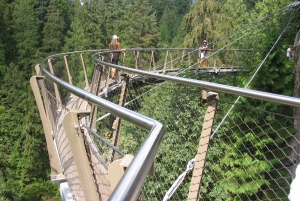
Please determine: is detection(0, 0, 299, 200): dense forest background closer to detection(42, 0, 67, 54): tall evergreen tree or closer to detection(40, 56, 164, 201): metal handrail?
detection(42, 0, 67, 54): tall evergreen tree

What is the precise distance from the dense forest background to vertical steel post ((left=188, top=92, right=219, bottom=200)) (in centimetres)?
832

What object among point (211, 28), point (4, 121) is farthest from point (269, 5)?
point (4, 121)

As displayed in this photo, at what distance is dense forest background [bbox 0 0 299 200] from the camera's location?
1911 cm

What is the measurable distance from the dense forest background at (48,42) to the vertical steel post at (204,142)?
8.32 metres

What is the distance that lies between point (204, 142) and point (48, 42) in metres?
39.6

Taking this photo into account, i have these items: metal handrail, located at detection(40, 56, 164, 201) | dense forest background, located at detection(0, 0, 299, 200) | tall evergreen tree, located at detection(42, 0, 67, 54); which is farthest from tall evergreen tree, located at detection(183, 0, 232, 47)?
tall evergreen tree, located at detection(42, 0, 67, 54)

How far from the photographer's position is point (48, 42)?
126 feet

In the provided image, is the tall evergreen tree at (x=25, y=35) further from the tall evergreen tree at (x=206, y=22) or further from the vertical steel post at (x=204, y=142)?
the vertical steel post at (x=204, y=142)

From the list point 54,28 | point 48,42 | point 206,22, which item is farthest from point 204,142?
point 54,28

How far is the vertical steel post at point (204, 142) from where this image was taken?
1681 millimetres

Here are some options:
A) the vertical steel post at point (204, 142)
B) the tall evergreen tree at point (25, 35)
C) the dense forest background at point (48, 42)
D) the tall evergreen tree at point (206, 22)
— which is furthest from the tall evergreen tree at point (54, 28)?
the vertical steel post at point (204, 142)

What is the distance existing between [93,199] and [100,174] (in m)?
0.15

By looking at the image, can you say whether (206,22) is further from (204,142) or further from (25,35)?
(25,35)

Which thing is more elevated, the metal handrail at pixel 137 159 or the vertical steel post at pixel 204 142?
the metal handrail at pixel 137 159
